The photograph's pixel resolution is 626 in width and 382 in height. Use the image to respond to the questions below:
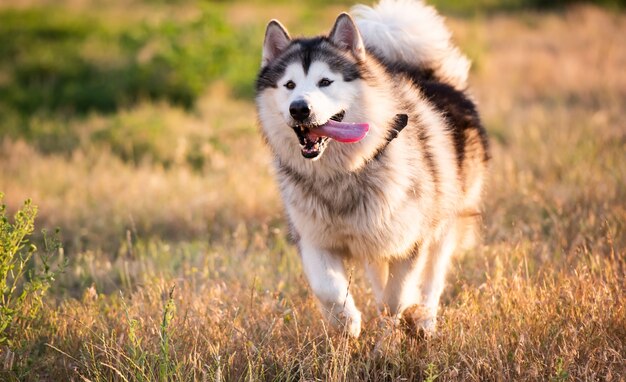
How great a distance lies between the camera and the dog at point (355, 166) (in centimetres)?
373

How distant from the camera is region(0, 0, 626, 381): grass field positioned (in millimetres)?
3531

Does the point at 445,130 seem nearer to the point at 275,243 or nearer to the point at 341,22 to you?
the point at 341,22

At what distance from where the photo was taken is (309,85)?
3.78 m

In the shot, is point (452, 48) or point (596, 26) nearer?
point (452, 48)

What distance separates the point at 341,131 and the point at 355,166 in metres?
0.23

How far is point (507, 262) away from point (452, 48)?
1.48 m

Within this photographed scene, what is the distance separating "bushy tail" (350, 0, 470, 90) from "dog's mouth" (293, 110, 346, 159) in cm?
112

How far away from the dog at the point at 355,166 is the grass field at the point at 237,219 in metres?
0.24

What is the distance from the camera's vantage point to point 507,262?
4.39 m

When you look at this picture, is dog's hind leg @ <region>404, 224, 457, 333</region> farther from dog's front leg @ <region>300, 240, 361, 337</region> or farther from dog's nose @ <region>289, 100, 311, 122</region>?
dog's nose @ <region>289, 100, 311, 122</region>

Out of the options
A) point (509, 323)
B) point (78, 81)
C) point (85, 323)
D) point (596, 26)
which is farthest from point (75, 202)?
point (596, 26)

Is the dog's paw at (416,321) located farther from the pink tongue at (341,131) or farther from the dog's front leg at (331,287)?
the pink tongue at (341,131)

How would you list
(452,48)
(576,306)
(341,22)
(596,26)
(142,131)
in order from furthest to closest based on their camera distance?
(596,26)
(142,131)
(452,48)
(341,22)
(576,306)

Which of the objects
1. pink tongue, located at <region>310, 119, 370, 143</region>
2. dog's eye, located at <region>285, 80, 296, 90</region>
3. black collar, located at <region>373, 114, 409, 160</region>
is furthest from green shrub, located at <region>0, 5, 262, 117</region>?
pink tongue, located at <region>310, 119, 370, 143</region>
